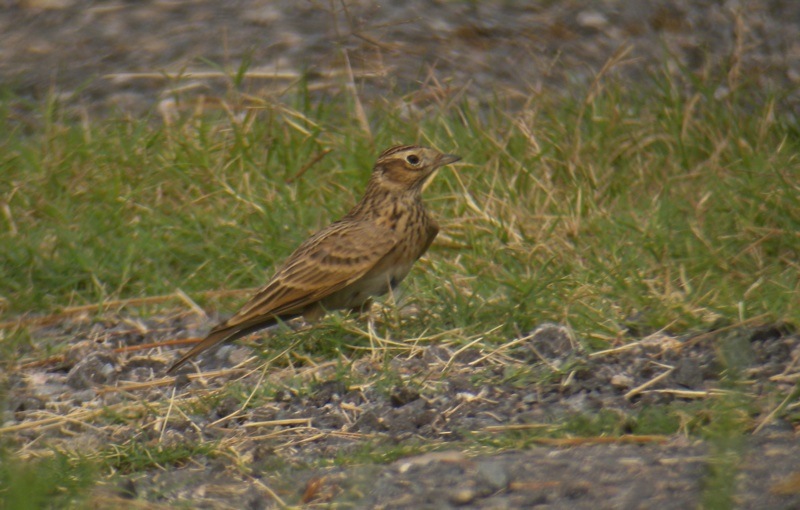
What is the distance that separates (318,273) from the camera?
5.64 meters

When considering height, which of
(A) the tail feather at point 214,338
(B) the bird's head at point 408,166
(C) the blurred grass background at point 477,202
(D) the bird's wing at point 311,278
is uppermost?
(B) the bird's head at point 408,166

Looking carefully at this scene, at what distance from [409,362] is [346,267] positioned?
19.1 inches

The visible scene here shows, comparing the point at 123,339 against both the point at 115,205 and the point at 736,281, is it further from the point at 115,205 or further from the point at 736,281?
the point at 736,281

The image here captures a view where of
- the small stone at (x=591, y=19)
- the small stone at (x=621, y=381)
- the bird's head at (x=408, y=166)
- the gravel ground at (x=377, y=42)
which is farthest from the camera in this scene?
the small stone at (x=591, y=19)

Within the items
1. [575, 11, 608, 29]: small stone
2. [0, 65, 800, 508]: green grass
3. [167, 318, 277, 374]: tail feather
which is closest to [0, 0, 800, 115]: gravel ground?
[575, 11, 608, 29]: small stone

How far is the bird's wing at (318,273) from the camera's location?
5613 millimetres

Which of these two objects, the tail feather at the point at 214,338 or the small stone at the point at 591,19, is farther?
the small stone at the point at 591,19

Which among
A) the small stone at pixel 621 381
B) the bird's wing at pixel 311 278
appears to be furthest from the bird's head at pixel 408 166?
the small stone at pixel 621 381

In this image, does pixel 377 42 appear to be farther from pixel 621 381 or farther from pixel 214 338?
pixel 621 381

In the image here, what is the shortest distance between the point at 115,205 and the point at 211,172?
0.53m

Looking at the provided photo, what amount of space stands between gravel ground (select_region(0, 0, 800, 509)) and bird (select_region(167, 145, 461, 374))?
245mm

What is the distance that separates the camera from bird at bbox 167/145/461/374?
18.4 feet

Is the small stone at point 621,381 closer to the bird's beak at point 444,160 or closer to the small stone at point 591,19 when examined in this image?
the bird's beak at point 444,160

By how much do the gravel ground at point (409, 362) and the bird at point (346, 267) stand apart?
0.25 metres
